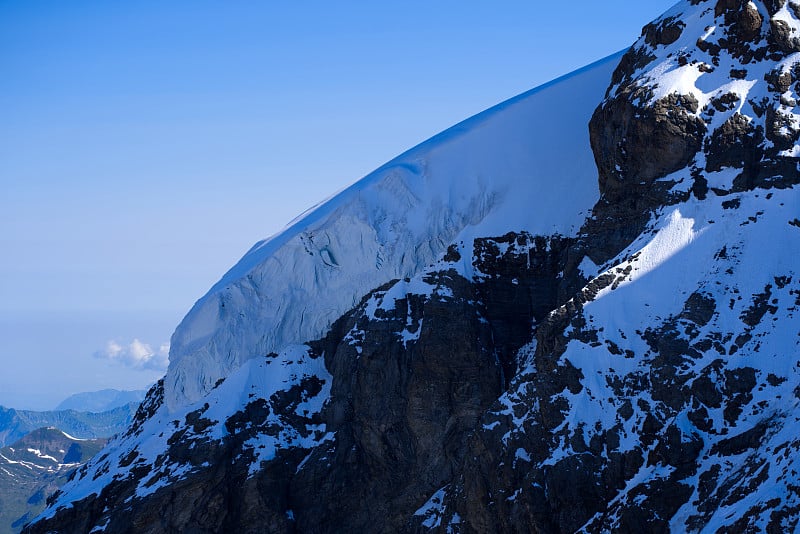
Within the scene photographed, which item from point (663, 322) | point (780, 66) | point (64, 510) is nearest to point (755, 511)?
point (663, 322)

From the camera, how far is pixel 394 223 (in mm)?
139375

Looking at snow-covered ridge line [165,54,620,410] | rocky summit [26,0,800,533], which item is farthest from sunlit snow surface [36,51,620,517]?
rocky summit [26,0,800,533]

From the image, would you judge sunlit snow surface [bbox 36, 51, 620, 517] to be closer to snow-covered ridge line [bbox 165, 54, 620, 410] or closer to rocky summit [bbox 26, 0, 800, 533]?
snow-covered ridge line [bbox 165, 54, 620, 410]

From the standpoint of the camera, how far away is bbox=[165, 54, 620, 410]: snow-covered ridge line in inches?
5285

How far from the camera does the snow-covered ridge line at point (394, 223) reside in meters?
134

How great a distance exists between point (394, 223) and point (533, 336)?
2369cm

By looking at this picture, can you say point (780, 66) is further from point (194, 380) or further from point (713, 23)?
point (194, 380)

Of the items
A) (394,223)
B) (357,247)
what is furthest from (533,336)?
(357,247)

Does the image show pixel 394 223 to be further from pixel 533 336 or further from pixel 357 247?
pixel 533 336

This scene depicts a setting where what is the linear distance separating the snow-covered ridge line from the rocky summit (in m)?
0.27

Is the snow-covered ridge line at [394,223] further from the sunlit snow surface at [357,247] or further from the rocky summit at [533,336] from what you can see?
the rocky summit at [533,336]

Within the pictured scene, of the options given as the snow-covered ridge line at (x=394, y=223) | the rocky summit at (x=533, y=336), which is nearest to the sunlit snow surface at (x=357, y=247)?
the snow-covered ridge line at (x=394, y=223)

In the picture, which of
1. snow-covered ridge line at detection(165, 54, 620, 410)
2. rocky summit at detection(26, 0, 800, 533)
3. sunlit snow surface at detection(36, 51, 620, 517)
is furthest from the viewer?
snow-covered ridge line at detection(165, 54, 620, 410)

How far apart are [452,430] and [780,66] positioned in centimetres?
4120
